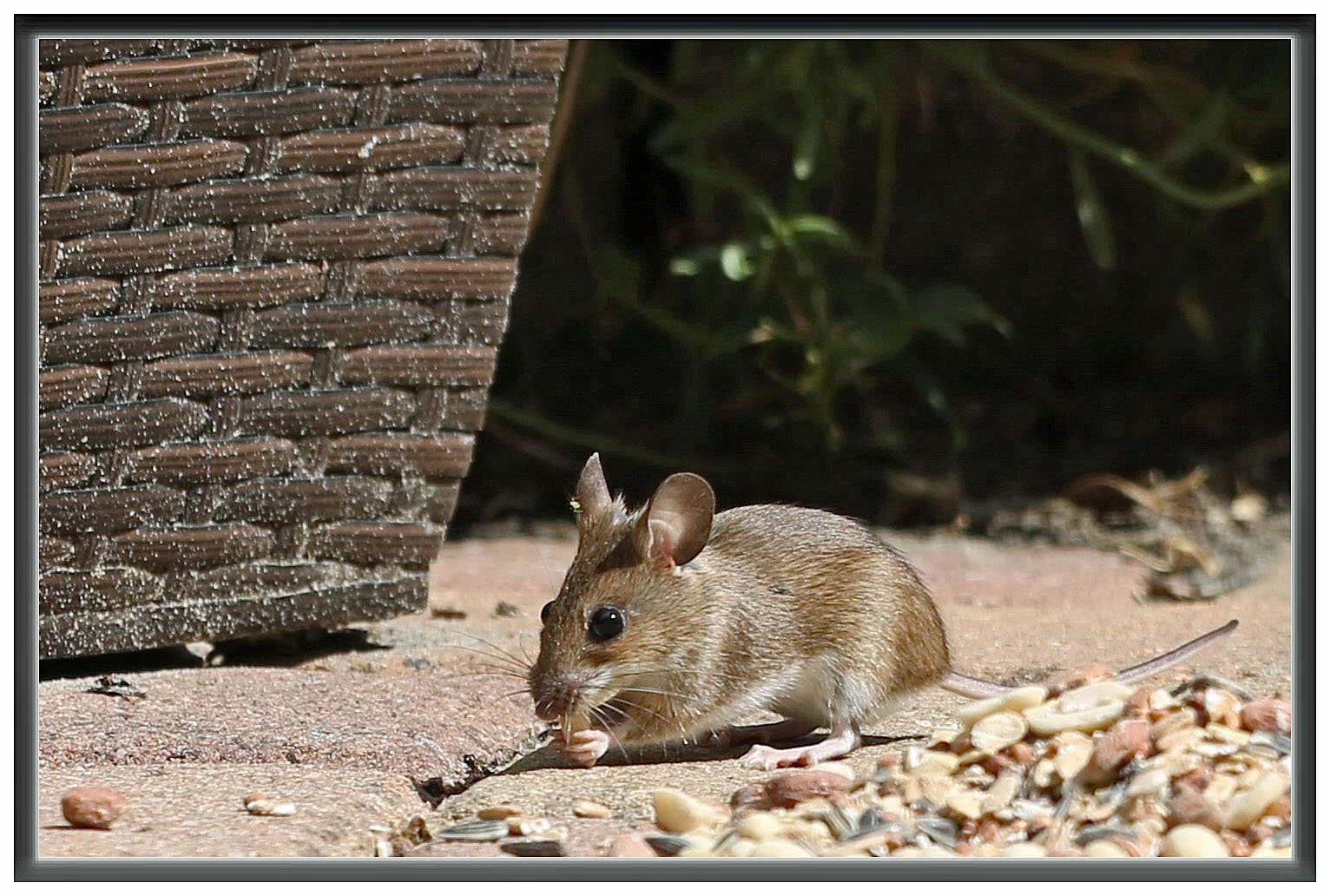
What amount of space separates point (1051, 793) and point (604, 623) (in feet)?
2.62

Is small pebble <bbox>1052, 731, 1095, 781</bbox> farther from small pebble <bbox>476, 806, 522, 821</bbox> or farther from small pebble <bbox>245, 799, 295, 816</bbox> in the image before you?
small pebble <bbox>245, 799, 295, 816</bbox>

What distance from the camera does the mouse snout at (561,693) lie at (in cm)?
292

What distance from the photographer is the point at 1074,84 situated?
21.4ft

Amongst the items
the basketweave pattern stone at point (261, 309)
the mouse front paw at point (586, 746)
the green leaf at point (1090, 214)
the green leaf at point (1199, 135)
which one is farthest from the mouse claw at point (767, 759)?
the green leaf at point (1199, 135)

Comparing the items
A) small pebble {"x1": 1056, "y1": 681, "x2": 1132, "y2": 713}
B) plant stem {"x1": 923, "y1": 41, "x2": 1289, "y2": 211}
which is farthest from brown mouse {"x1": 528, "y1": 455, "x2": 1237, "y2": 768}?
plant stem {"x1": 923, "y1": 41, "x2": 1289, "y2": 211}

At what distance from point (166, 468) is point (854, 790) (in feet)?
4.99

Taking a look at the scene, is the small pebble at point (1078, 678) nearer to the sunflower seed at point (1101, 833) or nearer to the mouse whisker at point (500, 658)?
the sunflower seed at point (1101, 833)

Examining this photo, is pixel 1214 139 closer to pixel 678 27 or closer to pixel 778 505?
pixel 778 505

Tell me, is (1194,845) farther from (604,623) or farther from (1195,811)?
(604,623)

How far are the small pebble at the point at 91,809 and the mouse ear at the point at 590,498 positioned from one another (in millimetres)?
934

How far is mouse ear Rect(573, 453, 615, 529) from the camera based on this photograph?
3.09 meters

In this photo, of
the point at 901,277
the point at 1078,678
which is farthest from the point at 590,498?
the point at 901,277

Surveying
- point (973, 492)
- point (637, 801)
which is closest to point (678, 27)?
point (637, 801)

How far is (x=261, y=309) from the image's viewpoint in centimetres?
Answer: 339
